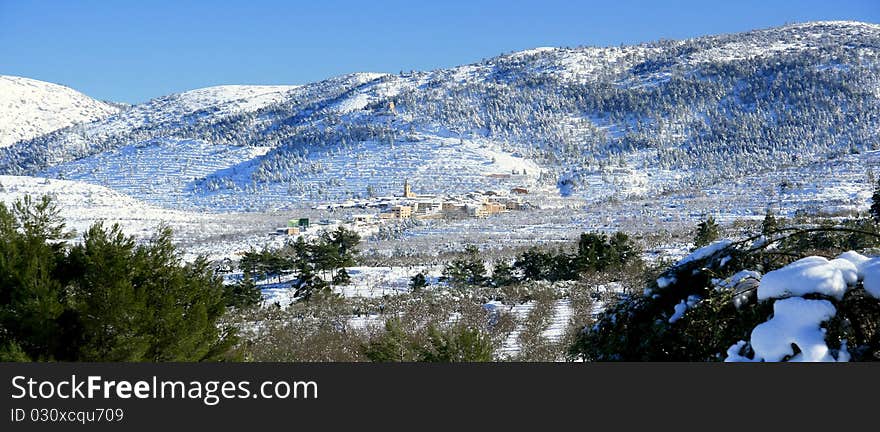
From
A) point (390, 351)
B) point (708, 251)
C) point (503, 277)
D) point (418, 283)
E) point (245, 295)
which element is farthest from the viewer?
point (418, 283)

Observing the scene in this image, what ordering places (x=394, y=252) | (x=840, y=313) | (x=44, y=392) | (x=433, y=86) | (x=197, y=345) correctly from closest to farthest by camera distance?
(x=840, y=313), (x=44, y=392), (x=197, y=345), (x=394, y=252), (x=433, y=86)

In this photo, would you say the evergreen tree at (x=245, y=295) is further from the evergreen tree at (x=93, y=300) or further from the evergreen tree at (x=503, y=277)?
the evergreen tree at (x=93, y=300)

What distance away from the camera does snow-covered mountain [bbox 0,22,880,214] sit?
313 feet

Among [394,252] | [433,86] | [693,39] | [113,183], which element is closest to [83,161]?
[113,183]

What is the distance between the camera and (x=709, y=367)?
7.19 feet

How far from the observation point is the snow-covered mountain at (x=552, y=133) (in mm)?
95438

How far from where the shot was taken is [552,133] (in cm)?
12075

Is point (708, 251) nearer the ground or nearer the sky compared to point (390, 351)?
nearer the sky

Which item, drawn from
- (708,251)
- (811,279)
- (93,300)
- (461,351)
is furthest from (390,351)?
(811,279)

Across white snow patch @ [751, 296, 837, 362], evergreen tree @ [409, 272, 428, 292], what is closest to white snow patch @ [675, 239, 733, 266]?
white snow patch @ [751, 296, 837, 362]

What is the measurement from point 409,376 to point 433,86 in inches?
6265

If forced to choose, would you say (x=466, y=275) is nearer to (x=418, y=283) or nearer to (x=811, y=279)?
(x=418, y=283)

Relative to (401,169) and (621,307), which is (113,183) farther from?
(621,307)

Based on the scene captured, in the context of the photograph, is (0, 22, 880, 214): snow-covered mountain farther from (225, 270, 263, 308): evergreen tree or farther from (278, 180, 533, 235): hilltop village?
(225, 270, 263, 308): evergreen tree
